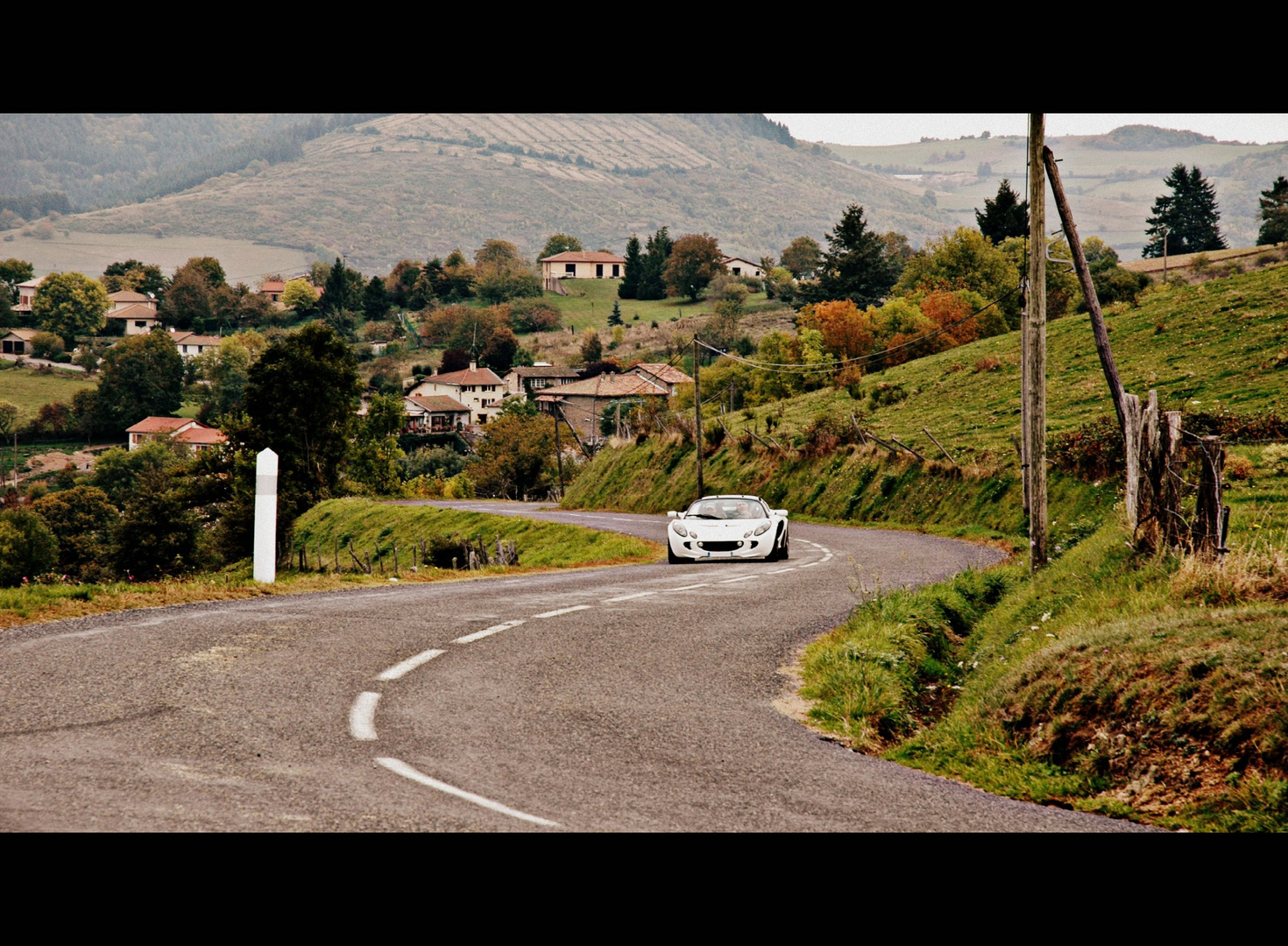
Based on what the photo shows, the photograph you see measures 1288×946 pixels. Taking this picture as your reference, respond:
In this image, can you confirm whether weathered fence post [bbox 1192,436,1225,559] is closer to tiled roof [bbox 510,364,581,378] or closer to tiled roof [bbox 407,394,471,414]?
tiled roof [bbox 407,394,471,414]

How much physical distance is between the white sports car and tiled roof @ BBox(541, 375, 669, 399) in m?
116

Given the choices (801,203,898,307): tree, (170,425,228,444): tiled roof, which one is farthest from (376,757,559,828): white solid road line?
(170,425,228,444): tiled roof

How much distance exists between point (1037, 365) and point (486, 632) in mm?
9687

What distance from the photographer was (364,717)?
7.32 meters

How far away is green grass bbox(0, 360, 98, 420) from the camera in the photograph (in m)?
167

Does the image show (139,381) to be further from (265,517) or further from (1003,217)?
(265,517)

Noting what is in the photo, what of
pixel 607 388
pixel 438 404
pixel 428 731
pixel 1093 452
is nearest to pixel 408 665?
pixel 428 731

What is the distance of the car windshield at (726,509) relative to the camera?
23984 millimetres

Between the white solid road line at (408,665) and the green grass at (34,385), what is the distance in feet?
551

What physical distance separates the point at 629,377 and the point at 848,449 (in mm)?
111281

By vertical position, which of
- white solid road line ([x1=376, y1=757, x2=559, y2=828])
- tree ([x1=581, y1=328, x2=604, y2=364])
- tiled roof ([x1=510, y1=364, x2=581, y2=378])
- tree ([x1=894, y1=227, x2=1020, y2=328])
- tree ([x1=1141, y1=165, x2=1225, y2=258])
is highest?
tree ([x1=1141, y1=165, x2=1225, y2=258])

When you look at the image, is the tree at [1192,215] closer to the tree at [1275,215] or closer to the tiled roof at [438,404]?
the tree at [1275,215]
